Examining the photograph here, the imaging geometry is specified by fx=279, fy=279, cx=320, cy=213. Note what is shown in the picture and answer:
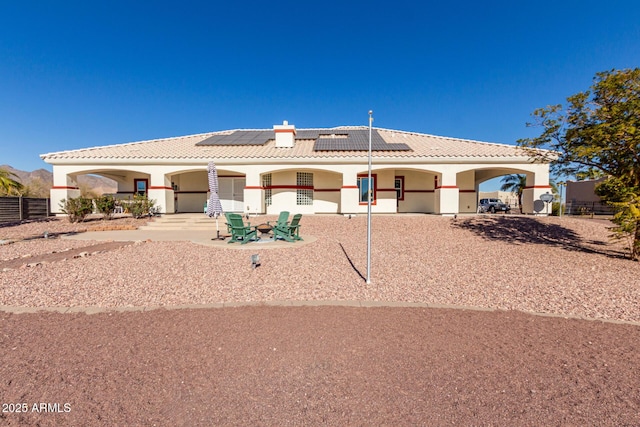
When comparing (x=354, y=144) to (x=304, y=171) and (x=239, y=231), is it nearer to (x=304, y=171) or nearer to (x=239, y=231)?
(x=304, y=171)

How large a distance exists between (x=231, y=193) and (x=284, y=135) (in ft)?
16.6

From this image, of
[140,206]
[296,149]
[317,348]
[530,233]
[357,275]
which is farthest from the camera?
[296,149]

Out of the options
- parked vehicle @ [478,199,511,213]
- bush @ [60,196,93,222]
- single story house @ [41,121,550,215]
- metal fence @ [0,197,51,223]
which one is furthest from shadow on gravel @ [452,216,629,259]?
metal fence @ [0,197,51,223]

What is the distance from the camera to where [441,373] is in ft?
8.79

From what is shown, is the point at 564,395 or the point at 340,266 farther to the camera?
the point at 340,266

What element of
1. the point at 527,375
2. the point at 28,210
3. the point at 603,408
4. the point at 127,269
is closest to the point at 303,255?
the point at 127,269

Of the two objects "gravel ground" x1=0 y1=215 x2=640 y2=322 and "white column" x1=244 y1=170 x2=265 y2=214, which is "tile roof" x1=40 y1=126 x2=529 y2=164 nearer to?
"white column" x1=244 y1=170 x2=265 y2=214

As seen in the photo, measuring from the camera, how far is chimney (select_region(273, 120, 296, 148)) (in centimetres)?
1814

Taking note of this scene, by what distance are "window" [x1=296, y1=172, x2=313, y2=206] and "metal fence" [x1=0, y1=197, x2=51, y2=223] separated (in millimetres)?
15330

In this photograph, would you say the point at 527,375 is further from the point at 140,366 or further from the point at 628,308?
the point at 140,366

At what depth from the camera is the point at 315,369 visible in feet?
8.98

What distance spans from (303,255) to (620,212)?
8605 millimetres

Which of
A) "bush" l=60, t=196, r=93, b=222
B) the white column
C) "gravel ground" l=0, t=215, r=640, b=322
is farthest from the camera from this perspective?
the white column

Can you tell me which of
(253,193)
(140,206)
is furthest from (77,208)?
(253,193)
